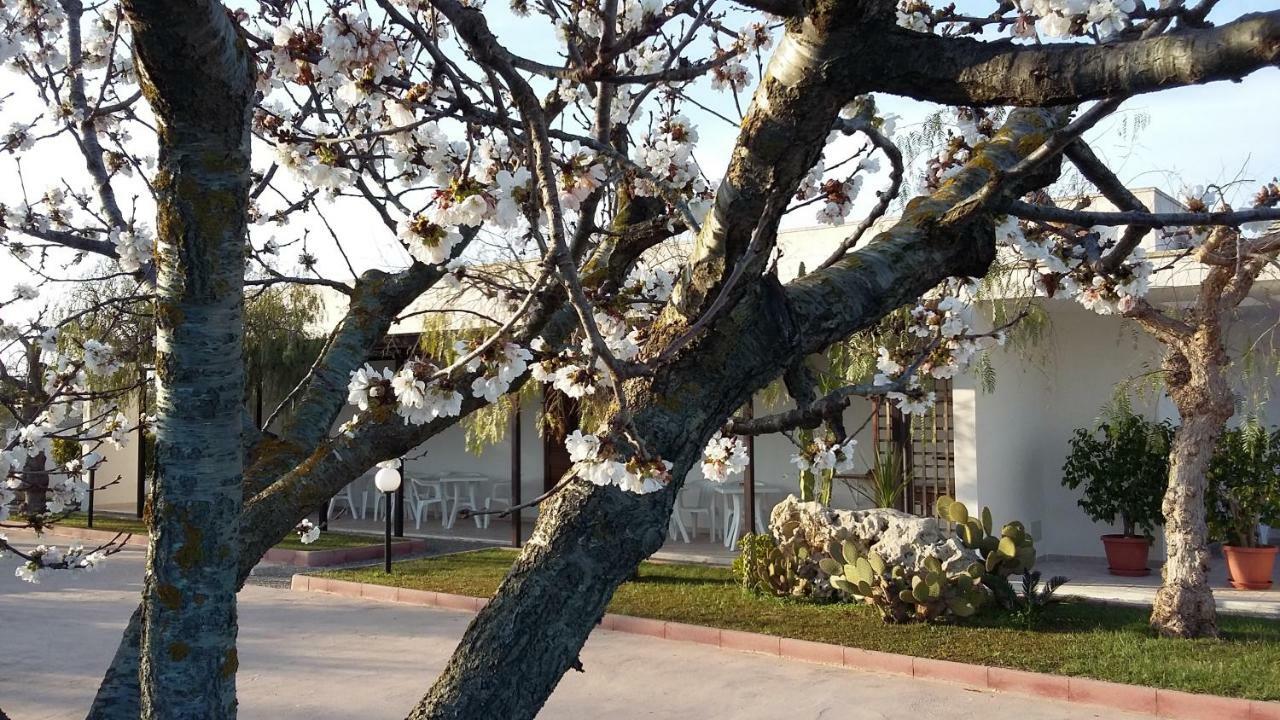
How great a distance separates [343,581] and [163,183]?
385 inches

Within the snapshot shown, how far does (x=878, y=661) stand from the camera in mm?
6898

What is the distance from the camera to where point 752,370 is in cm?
189

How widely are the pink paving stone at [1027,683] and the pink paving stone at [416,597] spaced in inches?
211

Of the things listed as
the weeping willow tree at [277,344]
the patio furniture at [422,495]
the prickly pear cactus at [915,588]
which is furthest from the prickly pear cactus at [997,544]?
the weeping willow tree at [277,344]

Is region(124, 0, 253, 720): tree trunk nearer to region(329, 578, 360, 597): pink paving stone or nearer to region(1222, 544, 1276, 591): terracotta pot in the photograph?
region(329, 578, 360, 597): pink paving stone

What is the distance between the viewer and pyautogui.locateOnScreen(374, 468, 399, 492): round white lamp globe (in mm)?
6169

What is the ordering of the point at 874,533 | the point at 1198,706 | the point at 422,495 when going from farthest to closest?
the point at 422,495, the point at 874,533, the point at 1198,706

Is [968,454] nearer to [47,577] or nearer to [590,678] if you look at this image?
[590,678]

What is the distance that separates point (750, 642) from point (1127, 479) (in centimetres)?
524

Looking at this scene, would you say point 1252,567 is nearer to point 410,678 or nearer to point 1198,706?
point 1198,706

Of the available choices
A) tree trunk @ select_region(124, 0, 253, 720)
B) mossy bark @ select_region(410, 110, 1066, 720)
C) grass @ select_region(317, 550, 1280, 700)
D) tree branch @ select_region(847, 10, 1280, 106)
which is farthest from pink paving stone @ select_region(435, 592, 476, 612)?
tree branch @ select_region(847, 10, 1280, 106)

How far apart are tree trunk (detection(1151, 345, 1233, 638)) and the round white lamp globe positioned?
17.8ft

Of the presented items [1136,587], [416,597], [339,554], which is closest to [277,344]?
[339,554]

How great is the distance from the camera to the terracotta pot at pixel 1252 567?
31.7 feet
